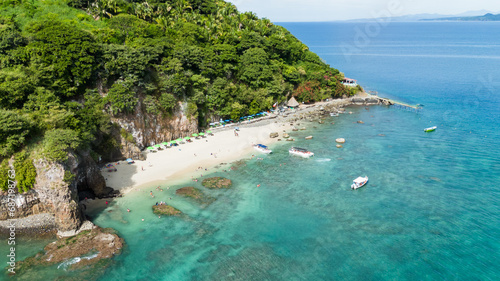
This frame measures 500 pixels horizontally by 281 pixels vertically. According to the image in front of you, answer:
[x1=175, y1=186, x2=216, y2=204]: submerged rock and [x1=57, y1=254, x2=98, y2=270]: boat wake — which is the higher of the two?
[x1=175, y1=186, x2=216, y2=204]: submerged rock

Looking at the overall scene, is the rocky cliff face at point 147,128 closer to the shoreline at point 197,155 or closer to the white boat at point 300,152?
the shoreline at point 197,155

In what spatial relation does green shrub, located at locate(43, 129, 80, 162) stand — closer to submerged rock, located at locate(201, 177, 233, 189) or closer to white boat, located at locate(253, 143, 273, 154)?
submerged rock, located at locate(201, 177, 233, 189)

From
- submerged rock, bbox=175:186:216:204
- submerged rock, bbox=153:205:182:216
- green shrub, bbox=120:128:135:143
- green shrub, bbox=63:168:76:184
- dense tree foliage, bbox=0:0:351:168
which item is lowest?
submerged rock, bbox=153:205:182:216

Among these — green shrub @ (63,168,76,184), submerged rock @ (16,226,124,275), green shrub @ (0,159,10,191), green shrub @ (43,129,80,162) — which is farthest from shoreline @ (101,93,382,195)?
green shrub @ (0,159,10,191)

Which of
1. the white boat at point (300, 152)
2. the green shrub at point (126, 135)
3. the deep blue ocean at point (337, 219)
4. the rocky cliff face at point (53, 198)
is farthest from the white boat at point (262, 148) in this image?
the rocky cliff face at point (53, 198)

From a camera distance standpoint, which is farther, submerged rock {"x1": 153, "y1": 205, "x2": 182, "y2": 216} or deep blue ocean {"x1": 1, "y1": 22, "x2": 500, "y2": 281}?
submerged rock {"x1": 153, "y1": 205, "x2": 182, "y2": 216}

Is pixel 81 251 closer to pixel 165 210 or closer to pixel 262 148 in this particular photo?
pixel 165 210

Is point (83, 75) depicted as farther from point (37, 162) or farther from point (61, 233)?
point (61, 233)
